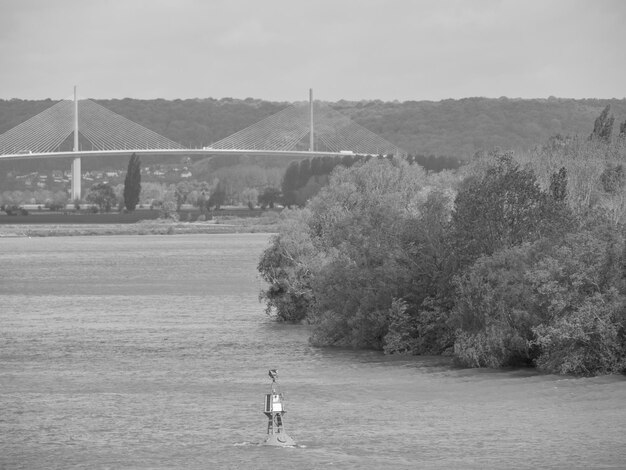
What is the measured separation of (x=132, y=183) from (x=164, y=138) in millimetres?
11077

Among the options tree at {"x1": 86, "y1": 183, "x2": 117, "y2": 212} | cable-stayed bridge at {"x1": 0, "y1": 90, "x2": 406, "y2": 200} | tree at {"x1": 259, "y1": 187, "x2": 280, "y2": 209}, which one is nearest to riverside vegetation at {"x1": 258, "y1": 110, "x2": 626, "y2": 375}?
cable-stayed bridge at {"x1": 0, "y1": 90, "x2": 406, "y2": 200}

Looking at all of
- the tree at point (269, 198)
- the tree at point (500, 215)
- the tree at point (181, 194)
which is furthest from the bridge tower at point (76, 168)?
the tree at point (500, 215)

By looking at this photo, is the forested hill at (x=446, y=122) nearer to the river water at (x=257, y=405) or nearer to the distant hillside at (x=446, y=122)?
the distant hillside at (x=446, y=122)

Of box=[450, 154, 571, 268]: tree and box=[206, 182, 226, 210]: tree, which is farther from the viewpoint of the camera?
box=[206, 182, 226, 210]: tree

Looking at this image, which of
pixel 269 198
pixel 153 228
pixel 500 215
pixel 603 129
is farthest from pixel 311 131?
Result: pixel 500 215

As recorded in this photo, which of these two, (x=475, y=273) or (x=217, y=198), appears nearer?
(x=475, y=273)

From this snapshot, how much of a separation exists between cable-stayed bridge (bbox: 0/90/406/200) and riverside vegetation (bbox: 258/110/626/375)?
10262 cm

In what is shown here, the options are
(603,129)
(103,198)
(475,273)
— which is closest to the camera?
(475,273)

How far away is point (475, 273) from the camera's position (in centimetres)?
3222

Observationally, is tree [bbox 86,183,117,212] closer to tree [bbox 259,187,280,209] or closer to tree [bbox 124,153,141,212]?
tree [bbox 124,153,141,212]

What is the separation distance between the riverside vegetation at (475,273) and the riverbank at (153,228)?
93978 millimetres

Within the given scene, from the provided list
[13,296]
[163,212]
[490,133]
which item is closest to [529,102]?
[490,133]

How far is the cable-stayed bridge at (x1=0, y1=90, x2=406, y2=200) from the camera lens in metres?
150

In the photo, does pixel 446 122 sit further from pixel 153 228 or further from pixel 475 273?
pixel 475 273
